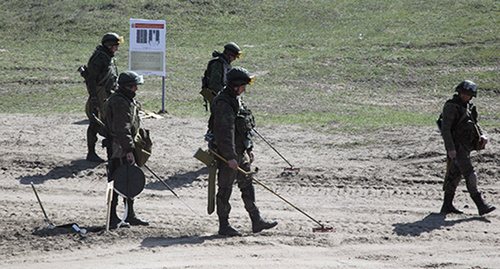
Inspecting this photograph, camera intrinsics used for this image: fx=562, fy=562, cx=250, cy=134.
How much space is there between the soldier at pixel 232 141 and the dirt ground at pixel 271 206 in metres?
0.30

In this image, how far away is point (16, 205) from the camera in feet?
28.8

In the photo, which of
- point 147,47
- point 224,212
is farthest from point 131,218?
point 147,47

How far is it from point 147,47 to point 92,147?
5.37m

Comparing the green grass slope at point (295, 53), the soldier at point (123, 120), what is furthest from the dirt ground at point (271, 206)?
the green grass slope at point (295, 53)

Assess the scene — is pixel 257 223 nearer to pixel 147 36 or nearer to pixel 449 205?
pixel 449 205

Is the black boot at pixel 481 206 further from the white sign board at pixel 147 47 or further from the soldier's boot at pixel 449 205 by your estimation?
the white sign board at pixel 147 47

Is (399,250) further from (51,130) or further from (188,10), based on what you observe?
(188,10)

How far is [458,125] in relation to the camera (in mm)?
8320

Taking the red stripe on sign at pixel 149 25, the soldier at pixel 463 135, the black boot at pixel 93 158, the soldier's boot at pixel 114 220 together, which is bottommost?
the soldier's boot at pixel 114 220

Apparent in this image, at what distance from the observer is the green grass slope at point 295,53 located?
16734 mm

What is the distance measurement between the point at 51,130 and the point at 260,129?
16.1 ft

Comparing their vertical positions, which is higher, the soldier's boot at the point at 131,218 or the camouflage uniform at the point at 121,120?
the camouflage uniform at the point at 121,120

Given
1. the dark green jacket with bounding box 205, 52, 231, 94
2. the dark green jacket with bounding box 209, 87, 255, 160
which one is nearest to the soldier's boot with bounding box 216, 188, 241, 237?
the dark green jacket with bounding box 209, 87, 255, 160

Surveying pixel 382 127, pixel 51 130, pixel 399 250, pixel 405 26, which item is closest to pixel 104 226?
pixel 399 250
